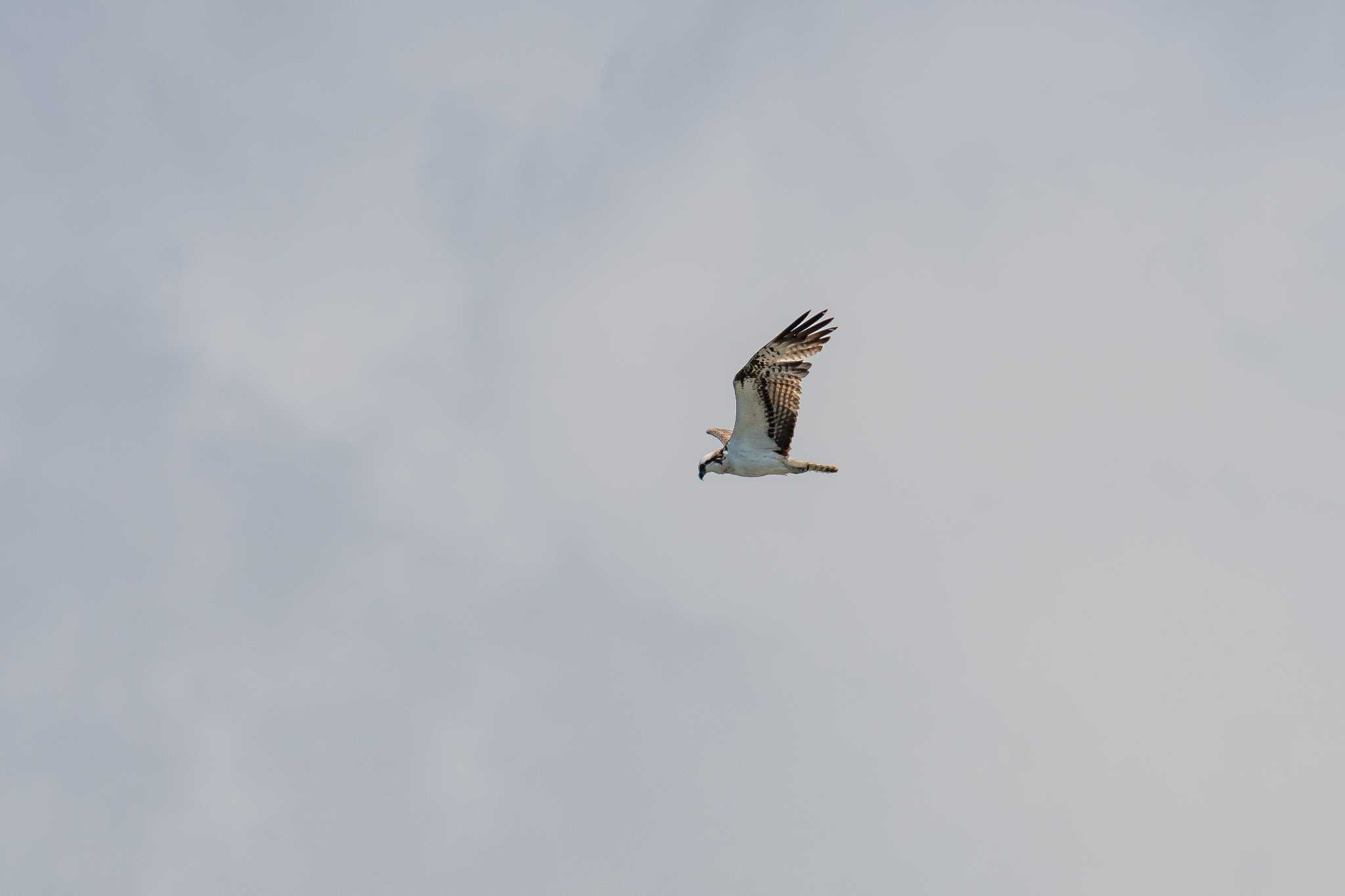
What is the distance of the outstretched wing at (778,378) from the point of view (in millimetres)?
97188

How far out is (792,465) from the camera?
9888cm

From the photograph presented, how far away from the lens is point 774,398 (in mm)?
97562

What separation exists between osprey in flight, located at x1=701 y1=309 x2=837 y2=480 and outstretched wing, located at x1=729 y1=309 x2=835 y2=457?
19 millimetres

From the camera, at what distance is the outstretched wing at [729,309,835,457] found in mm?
97188

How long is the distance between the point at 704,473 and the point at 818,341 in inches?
222

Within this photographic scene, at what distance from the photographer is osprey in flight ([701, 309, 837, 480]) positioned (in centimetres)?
9725

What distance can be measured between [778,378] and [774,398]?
591mm

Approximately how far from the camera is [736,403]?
9750cm

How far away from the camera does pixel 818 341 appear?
97688 millimetres

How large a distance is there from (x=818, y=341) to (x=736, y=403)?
118 inches

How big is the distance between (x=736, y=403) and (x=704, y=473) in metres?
3.49

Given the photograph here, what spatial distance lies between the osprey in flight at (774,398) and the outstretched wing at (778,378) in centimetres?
2

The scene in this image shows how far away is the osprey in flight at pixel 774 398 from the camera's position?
97.2 metres

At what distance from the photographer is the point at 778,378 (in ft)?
320
